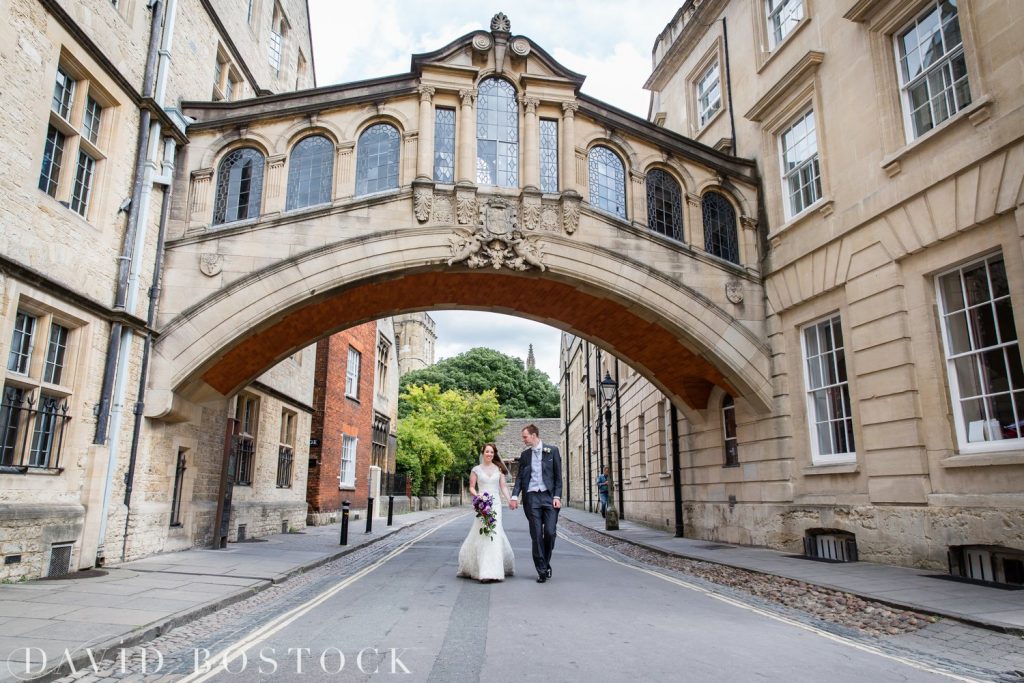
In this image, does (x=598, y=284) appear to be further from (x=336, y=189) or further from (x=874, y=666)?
(x=874, y=666)

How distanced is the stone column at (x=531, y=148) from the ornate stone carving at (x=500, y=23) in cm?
146

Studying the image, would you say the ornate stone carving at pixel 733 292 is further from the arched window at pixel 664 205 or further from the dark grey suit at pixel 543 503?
the dark grey suit at pixel 543 503

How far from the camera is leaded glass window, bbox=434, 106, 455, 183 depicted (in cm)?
1370

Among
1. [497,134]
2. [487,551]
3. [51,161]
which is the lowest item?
[487,551]

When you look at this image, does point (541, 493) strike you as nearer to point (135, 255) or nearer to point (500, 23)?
point (135, 255)

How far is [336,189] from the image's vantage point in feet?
43.1

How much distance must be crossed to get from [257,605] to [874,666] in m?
5.90

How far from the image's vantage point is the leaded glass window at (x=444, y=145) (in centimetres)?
1370

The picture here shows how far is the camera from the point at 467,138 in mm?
13688

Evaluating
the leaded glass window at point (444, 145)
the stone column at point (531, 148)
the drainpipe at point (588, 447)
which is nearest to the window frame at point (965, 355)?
the stone column at point (531, 148)

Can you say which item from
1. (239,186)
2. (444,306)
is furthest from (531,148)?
(239,186)

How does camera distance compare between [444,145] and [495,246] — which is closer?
[495,246]

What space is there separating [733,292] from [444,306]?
252 inches

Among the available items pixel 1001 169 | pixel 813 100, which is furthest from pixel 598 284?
pixel 1001 169
